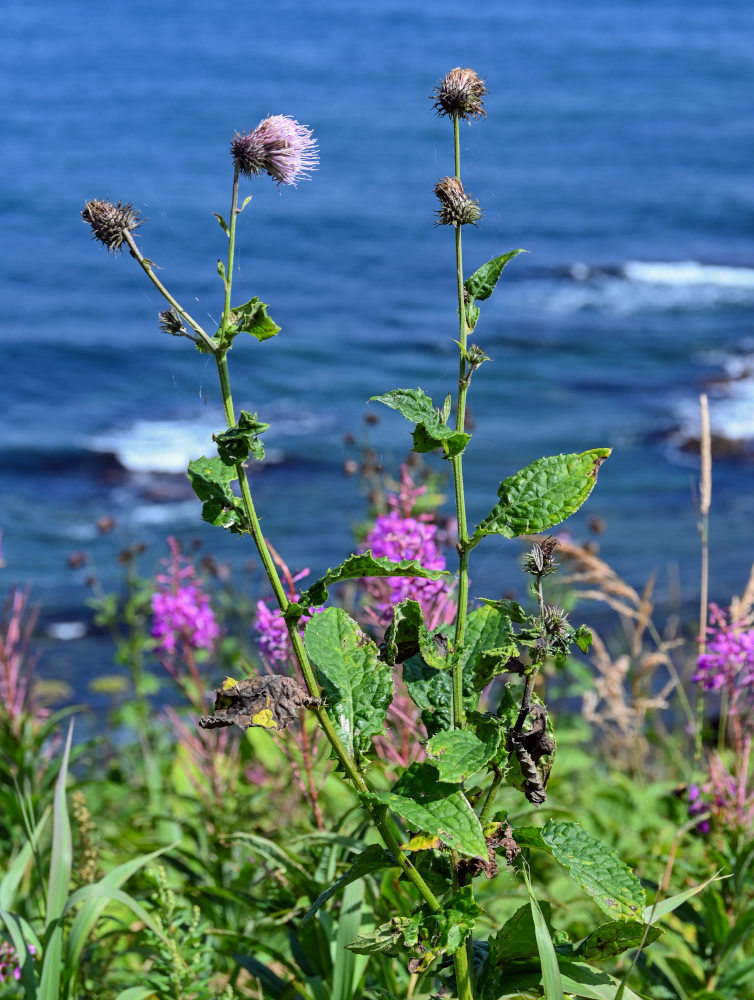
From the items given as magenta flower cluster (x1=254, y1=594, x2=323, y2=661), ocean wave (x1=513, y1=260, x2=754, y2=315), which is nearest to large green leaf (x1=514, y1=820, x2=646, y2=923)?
magenta flower cluster (x1=254, y1=594, x2=323, y2=661)

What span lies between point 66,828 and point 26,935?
0.82ft

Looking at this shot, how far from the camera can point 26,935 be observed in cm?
229

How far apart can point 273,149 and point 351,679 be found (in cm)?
85

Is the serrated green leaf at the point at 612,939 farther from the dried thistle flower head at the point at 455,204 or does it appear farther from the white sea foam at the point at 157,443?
the white sea foam at the point at 157,443

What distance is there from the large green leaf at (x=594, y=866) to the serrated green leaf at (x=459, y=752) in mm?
192

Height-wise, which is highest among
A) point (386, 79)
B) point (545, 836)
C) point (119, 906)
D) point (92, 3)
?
point (92, 3)

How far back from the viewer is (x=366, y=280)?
22109 mm

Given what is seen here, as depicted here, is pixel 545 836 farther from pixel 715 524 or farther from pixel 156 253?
pixel 156 253

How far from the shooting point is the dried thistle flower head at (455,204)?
1.57 metres

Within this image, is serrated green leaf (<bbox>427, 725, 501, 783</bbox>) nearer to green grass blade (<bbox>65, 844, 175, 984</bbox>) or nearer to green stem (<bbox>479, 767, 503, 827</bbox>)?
green stem (<bbox>479, 767, 503, 827</bbox>)

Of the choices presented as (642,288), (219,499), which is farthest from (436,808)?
(642,288)

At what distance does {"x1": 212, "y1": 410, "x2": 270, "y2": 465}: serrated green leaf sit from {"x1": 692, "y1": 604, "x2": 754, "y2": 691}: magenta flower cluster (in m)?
1.94

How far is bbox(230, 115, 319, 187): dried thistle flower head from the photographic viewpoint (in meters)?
1.55

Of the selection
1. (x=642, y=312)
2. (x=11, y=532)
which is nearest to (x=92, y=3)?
(x=642, y=312)
